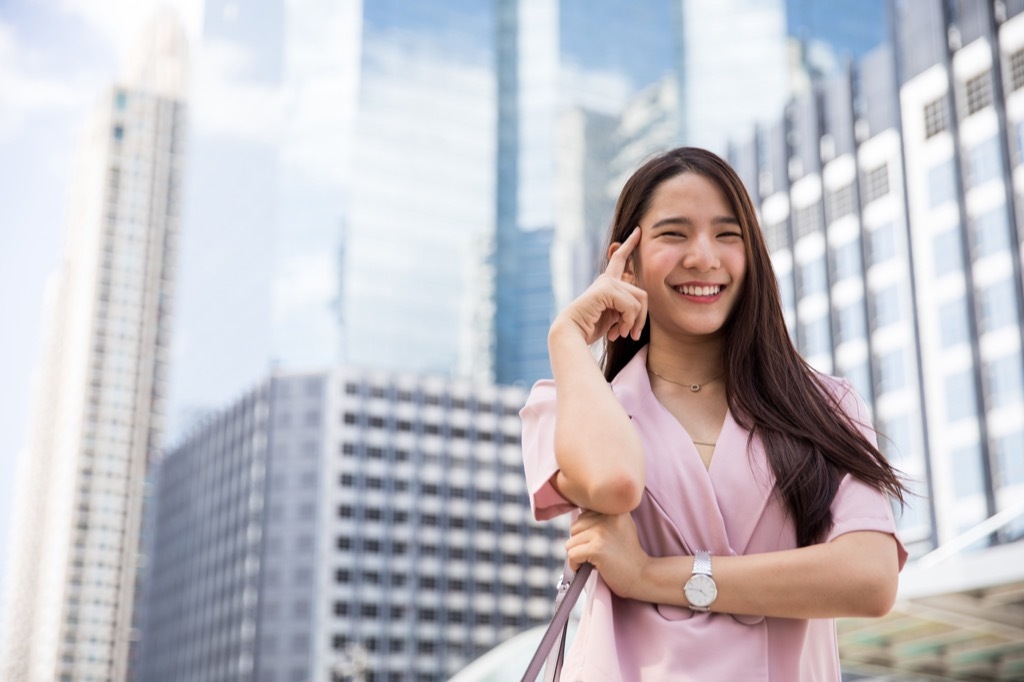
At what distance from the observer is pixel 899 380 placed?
4506cm

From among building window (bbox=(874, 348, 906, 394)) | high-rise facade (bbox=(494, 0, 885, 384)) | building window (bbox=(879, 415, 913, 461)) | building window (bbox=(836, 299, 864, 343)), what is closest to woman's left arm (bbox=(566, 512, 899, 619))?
building window (bbox=(879, 415, 913, 461))

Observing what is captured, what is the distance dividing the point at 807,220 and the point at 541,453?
5098cm

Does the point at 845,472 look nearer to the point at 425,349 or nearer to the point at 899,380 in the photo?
the point at 899,380

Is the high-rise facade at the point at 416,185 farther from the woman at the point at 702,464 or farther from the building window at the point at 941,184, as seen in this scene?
the woman at the point at 702,464

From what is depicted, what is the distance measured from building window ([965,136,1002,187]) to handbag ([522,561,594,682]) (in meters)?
43.0

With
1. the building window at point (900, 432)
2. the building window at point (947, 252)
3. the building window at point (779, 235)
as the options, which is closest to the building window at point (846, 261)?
the building window at point (779, 235)

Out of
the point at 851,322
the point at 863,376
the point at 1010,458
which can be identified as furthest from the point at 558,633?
the point at 851,322

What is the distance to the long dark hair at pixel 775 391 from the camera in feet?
6.35

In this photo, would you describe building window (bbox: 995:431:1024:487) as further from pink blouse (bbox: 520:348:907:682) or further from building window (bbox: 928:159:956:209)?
pink blouse (bbox: 520:348:907:682)

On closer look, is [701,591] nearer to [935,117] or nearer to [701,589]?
[701,589]

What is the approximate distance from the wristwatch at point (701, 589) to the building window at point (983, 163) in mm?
42960

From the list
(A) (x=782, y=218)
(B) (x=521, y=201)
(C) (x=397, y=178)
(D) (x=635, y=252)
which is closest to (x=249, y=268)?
(C) (x=397, y=178)

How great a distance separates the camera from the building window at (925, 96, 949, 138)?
4419 centimetres

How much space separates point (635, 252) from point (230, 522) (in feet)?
291
